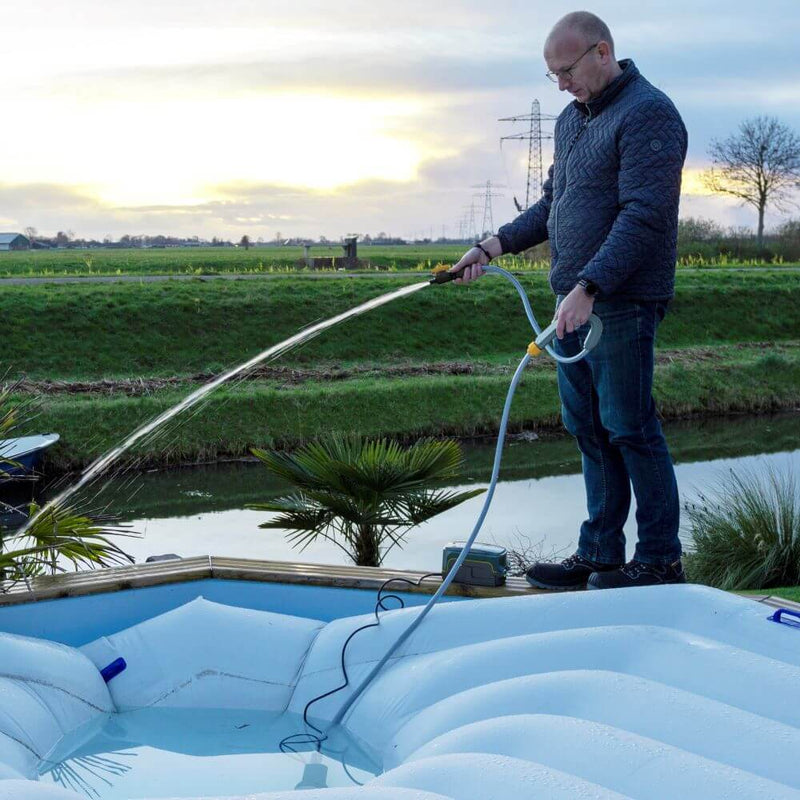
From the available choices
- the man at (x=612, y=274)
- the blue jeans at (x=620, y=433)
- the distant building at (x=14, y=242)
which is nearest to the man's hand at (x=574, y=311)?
the man at (x=612, y=274)

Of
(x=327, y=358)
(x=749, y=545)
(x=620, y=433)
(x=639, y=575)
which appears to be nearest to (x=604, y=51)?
(x=620, y=433)

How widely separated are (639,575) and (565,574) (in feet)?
0.80

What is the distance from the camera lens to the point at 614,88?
9.69 ft

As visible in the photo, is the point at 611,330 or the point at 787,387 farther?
the point at 787,387

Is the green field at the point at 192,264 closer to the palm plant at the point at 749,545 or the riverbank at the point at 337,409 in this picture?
the riverbank at the point at 337,409

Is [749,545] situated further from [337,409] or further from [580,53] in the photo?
[337,409]

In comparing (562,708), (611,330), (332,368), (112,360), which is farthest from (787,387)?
(562,708)

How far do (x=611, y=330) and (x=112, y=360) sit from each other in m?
12.0

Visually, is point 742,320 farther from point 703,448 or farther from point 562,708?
point 562,708

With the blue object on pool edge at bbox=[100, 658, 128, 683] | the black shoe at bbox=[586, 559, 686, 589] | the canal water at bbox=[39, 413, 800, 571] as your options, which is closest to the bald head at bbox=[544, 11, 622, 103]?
the black shoe at bbox=[586, 559, 686, 589]

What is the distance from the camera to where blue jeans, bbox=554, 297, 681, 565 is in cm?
298

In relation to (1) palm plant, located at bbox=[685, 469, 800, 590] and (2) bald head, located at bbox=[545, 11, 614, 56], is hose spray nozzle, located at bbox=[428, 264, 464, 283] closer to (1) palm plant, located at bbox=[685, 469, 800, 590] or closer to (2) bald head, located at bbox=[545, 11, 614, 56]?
(2) bald head, located at bbox=[545, 11, 614, 56]

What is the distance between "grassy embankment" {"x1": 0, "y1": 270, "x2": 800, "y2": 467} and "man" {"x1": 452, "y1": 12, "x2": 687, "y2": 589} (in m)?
7.55

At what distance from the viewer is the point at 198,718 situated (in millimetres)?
2934
